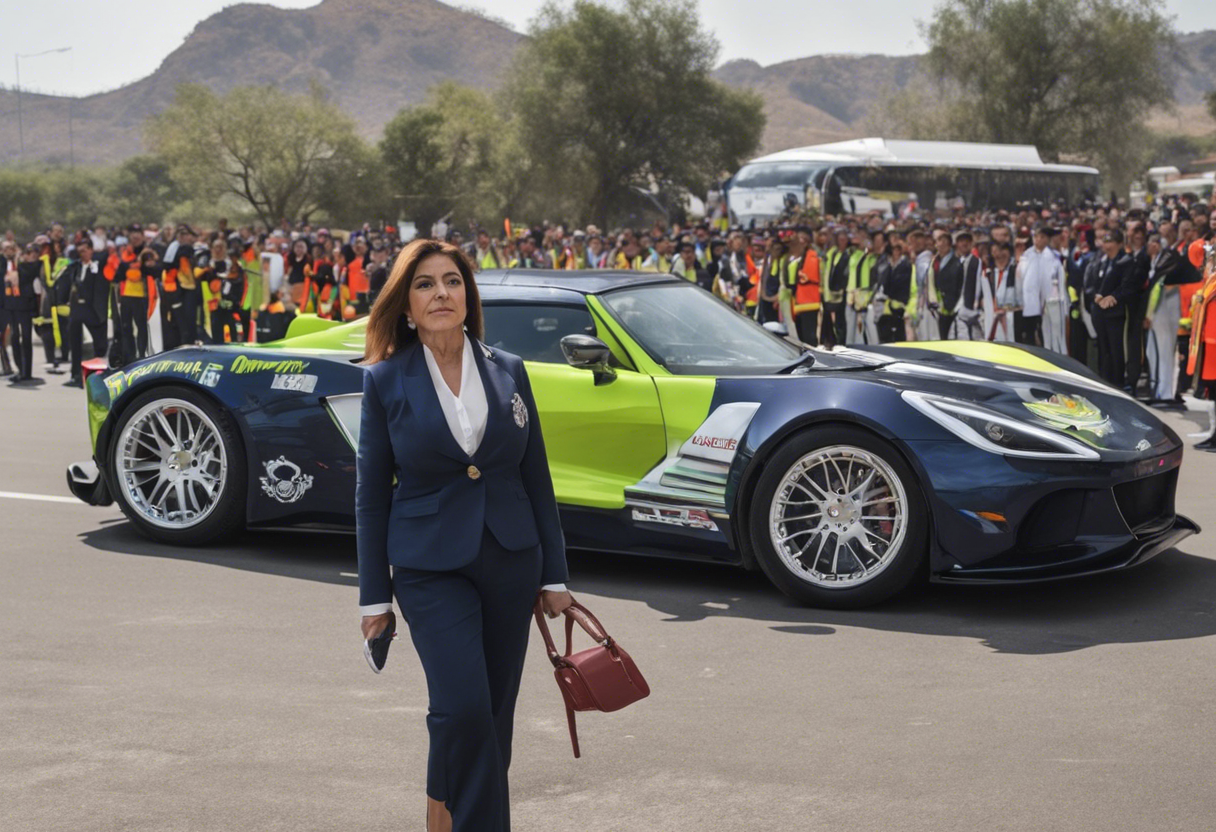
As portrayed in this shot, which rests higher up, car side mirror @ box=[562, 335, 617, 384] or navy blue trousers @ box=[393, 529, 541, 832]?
car side mirror @ box=[562, 335, 617, 384]

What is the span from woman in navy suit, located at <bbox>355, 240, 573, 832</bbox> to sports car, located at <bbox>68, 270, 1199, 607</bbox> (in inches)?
98.3

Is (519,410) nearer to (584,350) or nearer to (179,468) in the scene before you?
(584,350)

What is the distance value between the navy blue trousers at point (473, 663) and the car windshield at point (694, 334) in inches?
144

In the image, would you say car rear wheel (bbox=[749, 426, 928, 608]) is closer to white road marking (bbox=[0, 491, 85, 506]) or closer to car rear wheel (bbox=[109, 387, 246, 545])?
car rear wheel (bbox=[109, 387, 246, 545])

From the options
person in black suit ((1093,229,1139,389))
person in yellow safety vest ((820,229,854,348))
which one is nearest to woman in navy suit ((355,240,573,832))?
person in black suit ((1093,229,1139,389))

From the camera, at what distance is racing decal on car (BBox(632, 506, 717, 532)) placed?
6727 mm

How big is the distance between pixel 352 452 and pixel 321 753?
9.85 ft

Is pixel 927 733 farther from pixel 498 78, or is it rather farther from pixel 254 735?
pixel 498 78

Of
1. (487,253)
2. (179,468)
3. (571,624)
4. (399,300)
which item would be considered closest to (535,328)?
(179,468)

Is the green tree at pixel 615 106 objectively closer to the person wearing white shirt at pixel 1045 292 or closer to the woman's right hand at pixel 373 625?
the person wearing white shirt at pixel 1045 292

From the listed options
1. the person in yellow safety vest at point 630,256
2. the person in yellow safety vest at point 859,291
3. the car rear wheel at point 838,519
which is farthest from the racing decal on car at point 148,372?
the person in yellow safety vest at point 630,256

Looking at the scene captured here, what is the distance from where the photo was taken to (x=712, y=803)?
4.16m

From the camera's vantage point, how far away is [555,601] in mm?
3609

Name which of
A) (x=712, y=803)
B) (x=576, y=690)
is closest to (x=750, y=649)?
(x=712, y=803)
